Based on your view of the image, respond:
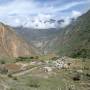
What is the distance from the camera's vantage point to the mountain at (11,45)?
8885cm

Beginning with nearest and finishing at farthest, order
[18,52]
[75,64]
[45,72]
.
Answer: [45,72], [75,64], [18,52]

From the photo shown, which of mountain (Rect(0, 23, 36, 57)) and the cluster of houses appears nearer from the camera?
the cluster of houses

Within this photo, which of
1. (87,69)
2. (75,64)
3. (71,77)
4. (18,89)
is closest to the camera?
(18,89)

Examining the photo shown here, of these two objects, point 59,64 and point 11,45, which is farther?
point 11,45

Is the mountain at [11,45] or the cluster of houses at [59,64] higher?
the mountain at [11,45]

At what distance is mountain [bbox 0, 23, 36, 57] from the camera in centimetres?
8885

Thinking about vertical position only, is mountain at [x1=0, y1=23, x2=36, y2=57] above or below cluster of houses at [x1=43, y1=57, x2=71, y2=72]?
above

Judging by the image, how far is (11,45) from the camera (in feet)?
299

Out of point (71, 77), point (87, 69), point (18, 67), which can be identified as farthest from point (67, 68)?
point (71, 77)

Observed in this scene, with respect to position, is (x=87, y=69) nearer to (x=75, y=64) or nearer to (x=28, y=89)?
(x=75, y=64)

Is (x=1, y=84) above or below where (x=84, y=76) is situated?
above

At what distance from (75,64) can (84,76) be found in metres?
14.8

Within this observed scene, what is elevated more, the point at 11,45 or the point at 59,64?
the point at 11,45

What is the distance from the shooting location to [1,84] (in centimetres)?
2373
